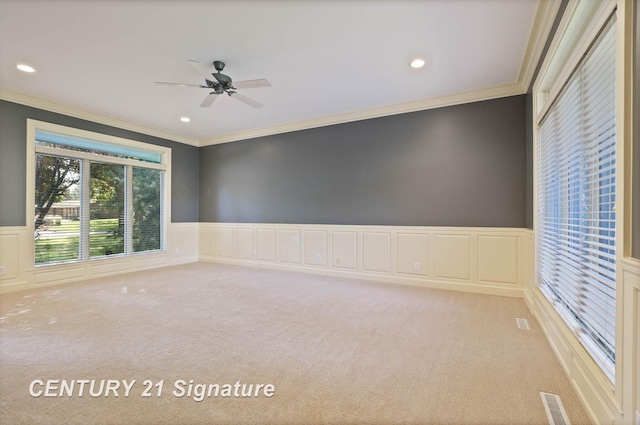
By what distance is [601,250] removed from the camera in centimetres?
164

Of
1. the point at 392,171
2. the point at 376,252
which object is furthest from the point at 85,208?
the point at 392,171

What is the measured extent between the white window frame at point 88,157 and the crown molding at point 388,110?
1358 millimetres

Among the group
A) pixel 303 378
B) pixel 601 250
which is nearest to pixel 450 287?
pixel 601 250

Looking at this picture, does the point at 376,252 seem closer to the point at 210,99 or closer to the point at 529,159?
the point at 529,159

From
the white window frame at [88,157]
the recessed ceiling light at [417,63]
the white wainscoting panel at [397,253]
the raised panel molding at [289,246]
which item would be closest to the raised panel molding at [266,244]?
the white wainscoting panel at [397,253]

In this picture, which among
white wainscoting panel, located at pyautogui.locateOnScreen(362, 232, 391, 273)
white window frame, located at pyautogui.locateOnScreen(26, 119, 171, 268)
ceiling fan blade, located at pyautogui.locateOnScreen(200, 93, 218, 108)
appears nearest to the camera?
ceiling fan blade, located at pyautogui.locateOnScreen(200, 93, 218, 108)

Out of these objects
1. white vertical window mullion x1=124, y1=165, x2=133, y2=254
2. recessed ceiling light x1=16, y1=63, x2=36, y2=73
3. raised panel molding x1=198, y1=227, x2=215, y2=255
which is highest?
recessed ceiling light x1=16, y1=63, x2=36, y2=73

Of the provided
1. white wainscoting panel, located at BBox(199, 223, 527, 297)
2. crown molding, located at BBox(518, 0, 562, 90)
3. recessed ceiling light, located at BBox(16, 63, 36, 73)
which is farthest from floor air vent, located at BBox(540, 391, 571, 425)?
recessed ceiling light, located at BBox(16, 63, 36, 73)

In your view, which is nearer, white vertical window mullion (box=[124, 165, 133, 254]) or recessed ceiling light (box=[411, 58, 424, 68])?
recessed ceiling light (box=[411, 58, 424, 68])

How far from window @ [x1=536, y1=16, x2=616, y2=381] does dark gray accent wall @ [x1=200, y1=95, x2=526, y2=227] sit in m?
1.12

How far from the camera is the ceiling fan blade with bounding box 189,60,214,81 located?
279 cm

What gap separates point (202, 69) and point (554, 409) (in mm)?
3830

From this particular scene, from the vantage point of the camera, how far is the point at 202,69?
2941mm

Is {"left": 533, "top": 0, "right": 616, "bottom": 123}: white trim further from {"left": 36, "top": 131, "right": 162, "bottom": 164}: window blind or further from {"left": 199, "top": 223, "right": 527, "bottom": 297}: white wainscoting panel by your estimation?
{"left": 36, "top": 131, "right": 162, "bottom": 164}: window blind
